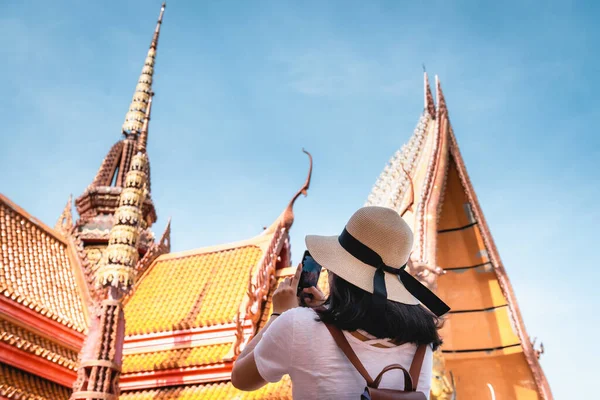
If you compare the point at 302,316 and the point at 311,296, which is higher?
the point at 311,296

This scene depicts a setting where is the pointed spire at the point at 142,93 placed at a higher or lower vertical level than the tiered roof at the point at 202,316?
higher

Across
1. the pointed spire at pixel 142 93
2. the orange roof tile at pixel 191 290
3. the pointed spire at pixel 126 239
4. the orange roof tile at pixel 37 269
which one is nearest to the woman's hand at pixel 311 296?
the pointed spire at pixel 126 239

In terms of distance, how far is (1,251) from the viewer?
706 cm

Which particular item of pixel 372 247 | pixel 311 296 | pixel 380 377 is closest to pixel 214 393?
pixel 311 296

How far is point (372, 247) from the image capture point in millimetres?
1667

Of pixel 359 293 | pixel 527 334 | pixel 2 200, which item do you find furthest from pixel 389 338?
pixel 527 334

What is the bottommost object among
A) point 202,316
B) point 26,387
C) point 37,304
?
point 26,387

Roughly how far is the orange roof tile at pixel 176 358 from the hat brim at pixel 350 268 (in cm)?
617

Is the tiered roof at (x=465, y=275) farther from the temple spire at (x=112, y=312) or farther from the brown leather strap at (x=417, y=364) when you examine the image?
the brown leather strap at (x=417, y=364)

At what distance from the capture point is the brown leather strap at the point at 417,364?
1502 mm

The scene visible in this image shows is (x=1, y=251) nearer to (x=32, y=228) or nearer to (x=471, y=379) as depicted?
(x=32, y=228)

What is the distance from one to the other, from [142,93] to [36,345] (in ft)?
14.8

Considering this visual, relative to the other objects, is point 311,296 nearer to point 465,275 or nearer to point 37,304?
point 37,304

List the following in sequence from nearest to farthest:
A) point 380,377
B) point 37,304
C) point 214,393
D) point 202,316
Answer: point 380,377 < point 37,304 < point 214,393 < point 202,316
